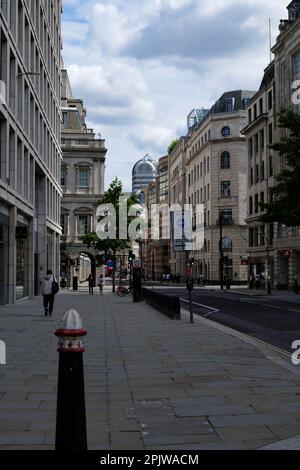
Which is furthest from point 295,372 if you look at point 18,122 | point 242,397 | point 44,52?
point 44,52

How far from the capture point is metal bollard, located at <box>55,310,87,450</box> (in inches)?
186

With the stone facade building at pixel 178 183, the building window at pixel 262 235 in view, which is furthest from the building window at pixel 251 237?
the stone facade building at pixel 178 183

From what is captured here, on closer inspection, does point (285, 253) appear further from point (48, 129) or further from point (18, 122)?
point (18, 122)

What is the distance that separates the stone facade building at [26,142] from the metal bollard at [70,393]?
21.8 m

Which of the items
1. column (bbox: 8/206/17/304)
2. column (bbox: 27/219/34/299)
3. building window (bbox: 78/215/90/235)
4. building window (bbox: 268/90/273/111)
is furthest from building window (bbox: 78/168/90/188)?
column (bbox: 8/206/17/304)

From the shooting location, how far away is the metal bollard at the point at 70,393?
15.5 ft

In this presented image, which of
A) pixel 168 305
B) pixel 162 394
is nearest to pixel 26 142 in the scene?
pixel 168 305

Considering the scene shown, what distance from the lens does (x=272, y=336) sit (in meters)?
16.6

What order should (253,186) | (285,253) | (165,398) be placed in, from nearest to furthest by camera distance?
(165,398) < (285,253) < (253,186)

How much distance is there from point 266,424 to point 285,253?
48.5 m

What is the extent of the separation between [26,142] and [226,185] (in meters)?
60.9

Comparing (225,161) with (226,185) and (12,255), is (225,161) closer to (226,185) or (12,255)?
(226,185)

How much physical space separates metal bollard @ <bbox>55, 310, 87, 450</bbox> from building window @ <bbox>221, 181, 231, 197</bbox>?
287 ft

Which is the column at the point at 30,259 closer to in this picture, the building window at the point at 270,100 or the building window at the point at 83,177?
the building window at the point at 270,100
